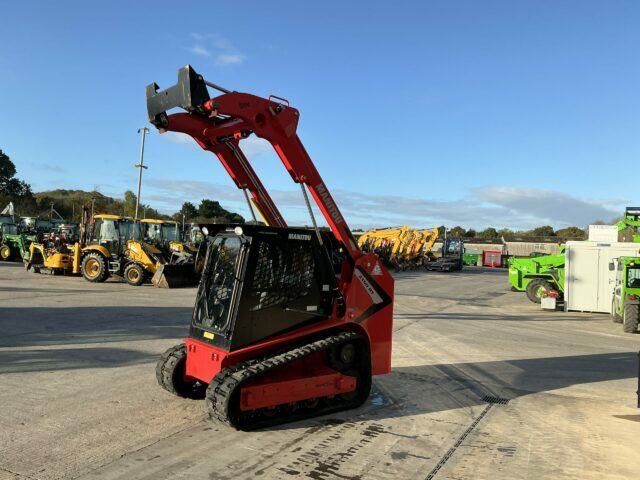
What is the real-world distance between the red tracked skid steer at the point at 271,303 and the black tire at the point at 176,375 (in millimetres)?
13

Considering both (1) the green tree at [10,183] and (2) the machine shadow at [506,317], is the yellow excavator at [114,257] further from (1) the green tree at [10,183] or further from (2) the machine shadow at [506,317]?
(1) the green tree at [10,183]

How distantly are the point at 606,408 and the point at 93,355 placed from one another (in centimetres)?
751

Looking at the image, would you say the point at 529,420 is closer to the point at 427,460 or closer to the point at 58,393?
the point at 427,460

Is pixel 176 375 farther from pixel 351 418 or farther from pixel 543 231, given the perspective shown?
pixel 543 231

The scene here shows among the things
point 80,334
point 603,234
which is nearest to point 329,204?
point 80,334

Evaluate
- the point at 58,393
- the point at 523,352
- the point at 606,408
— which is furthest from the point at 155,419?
the point at 523,352

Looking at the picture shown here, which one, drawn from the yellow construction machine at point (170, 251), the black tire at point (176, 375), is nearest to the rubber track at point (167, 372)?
the black tire at point (176, 375)

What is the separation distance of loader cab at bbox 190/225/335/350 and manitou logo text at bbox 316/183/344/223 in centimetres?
40

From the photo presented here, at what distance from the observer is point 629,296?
1392cm

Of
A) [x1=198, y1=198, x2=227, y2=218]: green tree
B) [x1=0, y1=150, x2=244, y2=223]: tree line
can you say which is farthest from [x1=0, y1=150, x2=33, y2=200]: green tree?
[x1=198, y1=198, x2=227, y2=218]: green tree

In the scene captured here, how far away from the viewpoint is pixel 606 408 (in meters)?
6.51

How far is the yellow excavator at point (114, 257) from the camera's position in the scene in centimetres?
1938

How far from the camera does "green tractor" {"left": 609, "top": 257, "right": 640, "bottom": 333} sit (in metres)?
13.5

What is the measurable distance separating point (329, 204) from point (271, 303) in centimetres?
143
